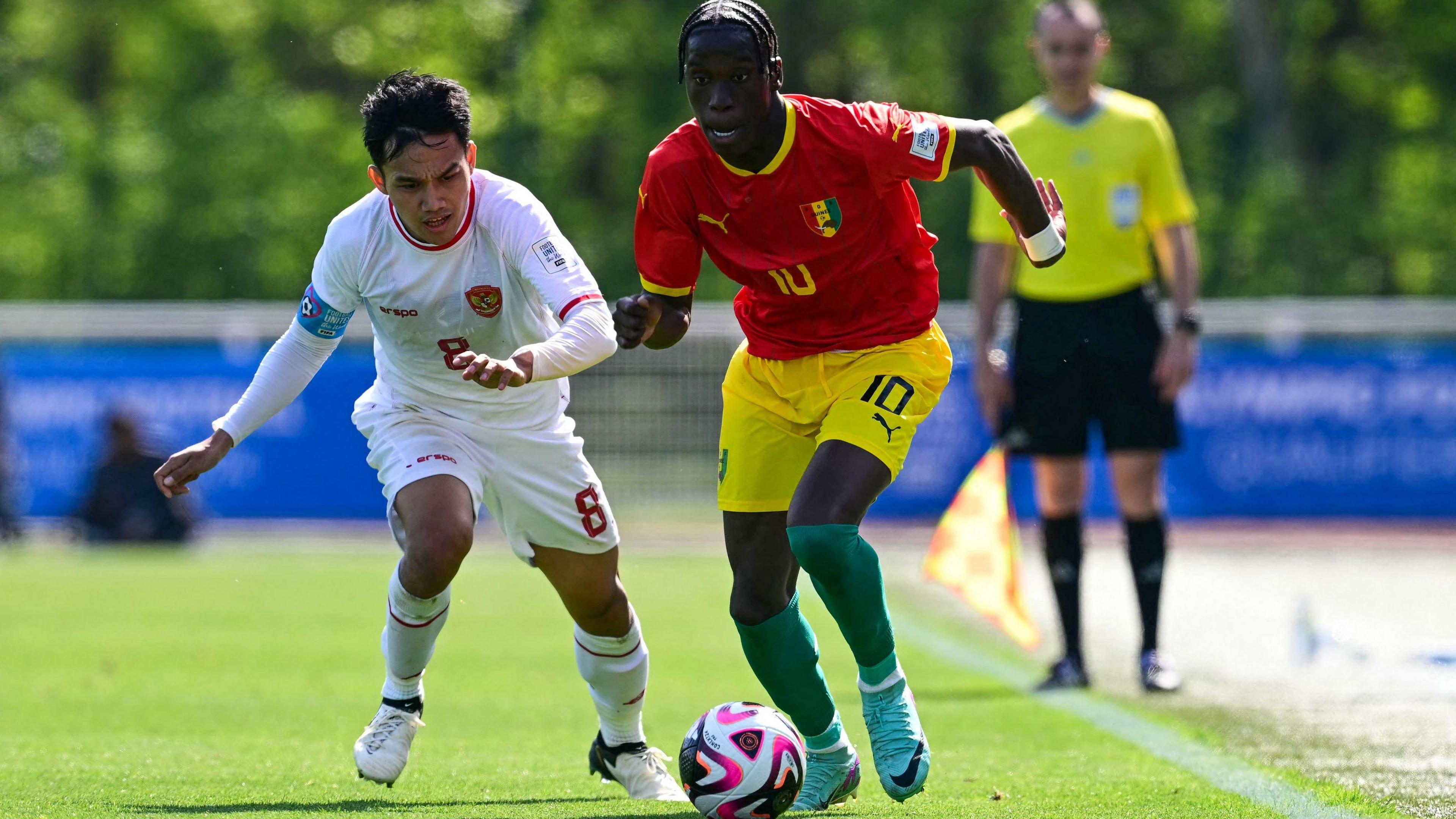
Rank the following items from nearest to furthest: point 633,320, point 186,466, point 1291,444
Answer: point 633,320 → point 186,466 → point 1291,444

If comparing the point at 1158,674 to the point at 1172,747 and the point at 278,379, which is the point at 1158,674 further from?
the point at 278,379

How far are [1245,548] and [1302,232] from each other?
39.6 feet

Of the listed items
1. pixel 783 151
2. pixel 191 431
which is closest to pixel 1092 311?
pixel 783 151

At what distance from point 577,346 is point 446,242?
0.67m

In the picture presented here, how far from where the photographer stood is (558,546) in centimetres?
528

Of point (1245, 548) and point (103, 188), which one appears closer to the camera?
point (1245, 548)

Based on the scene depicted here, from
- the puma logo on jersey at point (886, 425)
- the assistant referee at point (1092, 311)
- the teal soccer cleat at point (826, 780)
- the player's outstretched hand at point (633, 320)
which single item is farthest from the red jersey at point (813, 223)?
the assistant referee at point (1092, 311)

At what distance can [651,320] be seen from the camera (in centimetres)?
480

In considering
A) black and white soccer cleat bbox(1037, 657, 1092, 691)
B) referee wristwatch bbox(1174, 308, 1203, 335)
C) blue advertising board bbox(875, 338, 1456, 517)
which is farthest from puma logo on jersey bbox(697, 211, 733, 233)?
blue advertising board bbox(875, 338, 1456, 517)

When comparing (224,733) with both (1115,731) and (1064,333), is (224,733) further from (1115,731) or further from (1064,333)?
(1064,333)

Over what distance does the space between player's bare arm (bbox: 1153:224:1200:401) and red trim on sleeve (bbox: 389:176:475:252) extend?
3.45m

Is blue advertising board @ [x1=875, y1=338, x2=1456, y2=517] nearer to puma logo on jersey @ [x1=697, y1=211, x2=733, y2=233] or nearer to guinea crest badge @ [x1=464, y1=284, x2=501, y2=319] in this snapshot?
guinea crest badge @ [x1=464, y1=284, x2=501, y2=319]

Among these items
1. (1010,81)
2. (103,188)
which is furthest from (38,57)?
(1010,81)

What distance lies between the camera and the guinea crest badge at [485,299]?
17.0 ft
